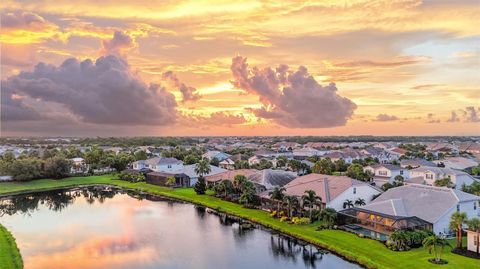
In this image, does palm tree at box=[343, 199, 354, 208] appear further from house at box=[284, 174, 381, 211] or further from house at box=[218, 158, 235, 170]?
house at box=[218, 158, 235, 170]

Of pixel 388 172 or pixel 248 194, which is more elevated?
pixel 388 172

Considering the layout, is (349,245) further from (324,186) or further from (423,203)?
(324,186)

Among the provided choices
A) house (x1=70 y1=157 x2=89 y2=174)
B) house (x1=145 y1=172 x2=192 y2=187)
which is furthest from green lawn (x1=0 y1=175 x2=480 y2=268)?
house (x1=70 y1=157 x2=89 y2=174)

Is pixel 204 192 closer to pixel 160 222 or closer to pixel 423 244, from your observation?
pixel 160 222

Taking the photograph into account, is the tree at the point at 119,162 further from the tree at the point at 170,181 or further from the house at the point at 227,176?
the house at the point at 227,176

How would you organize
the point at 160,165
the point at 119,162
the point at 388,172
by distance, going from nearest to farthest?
the point at 388,172 → the point at 160,165 → the point at 119,162

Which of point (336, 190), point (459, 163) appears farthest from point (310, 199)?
point (459, 163)

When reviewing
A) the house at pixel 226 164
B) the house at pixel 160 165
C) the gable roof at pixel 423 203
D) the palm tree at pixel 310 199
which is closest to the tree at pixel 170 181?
the house at pixel 160 165
